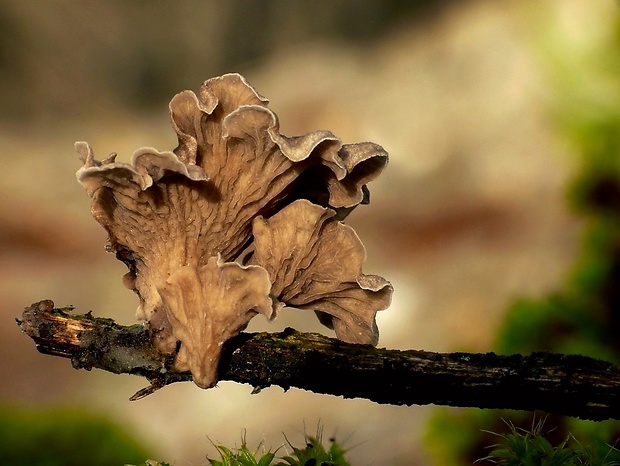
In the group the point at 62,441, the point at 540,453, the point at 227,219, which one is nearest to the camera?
the point at 227,219

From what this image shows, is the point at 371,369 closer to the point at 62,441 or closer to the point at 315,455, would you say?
the point at 315,455

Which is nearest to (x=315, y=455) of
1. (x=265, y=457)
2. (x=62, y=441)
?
(x=265, y=457)

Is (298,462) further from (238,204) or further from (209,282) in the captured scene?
(238,204)

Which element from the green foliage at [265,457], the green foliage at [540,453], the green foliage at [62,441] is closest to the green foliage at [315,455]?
the green foliage at [265,457]

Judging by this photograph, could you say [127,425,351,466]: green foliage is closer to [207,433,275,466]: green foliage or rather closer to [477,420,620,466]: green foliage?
[207,433,275,466]: green foliage

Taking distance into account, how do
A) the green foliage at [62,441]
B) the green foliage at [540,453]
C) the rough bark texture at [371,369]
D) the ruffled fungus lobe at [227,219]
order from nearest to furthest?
the ruffled fungus lobe at [227,219], the rough bark texture at [371,369], the green foliage at [540,453], the green foliage at [62,441]

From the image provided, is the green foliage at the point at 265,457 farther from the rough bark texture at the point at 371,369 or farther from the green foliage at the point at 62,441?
the green foliage at the point at 62,441

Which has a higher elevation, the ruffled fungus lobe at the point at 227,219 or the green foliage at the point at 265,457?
the ruffled fungus lobe at the point at 227,219
